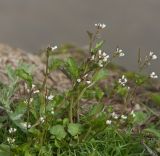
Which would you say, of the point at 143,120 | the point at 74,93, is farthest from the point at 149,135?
the point at 74,93

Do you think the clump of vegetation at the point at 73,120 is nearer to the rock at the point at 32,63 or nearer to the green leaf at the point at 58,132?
the green leaf at the point at 58,132

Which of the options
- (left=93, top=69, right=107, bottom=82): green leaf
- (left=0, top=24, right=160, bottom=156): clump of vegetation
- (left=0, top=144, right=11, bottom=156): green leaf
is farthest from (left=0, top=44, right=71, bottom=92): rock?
(left=0, top=144, right=11, bottom=156): green leaf

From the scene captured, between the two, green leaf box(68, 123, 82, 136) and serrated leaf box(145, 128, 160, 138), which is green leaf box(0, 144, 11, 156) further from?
serrated leaf box(145, 128, 160, 138)

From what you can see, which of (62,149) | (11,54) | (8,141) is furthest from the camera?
(11,54)

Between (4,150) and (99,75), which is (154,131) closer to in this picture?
(99,75)

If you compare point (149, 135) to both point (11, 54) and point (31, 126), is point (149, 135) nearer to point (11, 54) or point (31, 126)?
point (31, 126)

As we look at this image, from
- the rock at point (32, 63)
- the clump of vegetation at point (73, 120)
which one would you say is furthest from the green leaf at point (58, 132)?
the rock at point (32, 63)

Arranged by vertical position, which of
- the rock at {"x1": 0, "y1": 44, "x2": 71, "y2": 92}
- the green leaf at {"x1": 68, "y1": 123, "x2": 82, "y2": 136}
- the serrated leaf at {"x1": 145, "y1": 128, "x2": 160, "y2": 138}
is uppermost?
the rock at {"x1": 0, "y1": 44, "x2": 71, "y2": 92}
